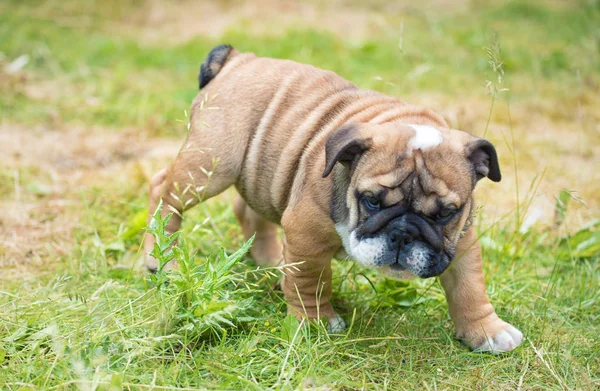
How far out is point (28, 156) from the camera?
6.40 meters

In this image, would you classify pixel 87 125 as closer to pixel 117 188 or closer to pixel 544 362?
pixel 117 188

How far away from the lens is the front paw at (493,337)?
371cm

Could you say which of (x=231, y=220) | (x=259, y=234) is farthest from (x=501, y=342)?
(x=231, y=220)

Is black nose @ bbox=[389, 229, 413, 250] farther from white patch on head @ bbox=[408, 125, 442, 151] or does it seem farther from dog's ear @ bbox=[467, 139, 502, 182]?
dog's ear @ bbox=[467, 139, 502, 182]

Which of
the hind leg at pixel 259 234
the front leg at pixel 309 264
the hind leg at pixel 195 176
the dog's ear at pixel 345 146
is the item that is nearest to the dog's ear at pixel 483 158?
the dog's ear at pixel 345 146

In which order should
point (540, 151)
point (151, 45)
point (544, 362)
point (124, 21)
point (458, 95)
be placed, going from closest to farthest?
1. point (544, 362)
2. point (540, 151)
3. point (458, 95)
4. point (151, 45)
5. point (124, 21)

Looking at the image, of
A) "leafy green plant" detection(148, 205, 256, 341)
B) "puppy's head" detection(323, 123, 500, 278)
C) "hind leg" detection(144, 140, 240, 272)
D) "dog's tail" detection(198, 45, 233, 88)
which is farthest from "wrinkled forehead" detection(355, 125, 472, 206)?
"dog's tail" detection(198, 45, 233, 88)

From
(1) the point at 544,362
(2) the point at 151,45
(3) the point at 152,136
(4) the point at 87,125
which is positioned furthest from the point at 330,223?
(2) the point at 151,45

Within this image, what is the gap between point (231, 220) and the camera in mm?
5375

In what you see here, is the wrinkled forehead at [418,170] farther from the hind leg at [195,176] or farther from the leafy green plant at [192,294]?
the hind leg at [195,176]

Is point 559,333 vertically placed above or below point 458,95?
above

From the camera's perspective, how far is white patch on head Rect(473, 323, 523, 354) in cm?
370

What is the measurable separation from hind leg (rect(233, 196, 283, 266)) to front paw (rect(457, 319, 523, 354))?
1.58 m

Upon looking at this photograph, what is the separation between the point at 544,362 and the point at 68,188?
13.1 ft
